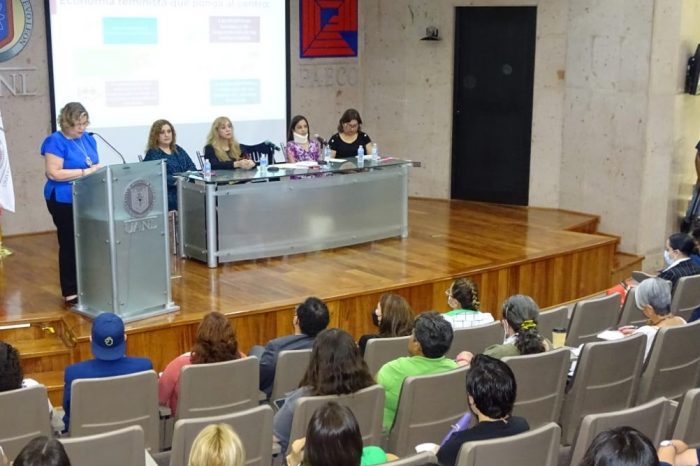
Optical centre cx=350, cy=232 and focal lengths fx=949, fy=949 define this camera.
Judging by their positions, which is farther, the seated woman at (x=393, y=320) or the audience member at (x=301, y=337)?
the seated woman at (x=393, y=320)

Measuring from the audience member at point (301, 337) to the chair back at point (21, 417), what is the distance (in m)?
1.12

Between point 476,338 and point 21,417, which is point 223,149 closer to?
point 476,338

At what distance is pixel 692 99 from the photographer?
943 cm

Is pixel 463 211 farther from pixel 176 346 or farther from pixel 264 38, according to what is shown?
pixel 176 346

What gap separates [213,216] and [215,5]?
2.98 metres

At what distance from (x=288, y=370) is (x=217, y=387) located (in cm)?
39

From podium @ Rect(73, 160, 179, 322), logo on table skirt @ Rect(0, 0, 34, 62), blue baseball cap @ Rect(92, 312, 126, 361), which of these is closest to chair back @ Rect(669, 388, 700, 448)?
blue baseball cap @ Rect(92, 312, 126, 361)

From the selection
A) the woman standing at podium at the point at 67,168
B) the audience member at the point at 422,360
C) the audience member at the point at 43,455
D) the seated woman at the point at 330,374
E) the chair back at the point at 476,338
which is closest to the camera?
the audience member at the point at 43,455

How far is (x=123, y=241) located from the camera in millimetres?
5805

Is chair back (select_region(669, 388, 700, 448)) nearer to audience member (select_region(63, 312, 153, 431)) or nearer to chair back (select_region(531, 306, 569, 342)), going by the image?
chair back (select_region(531, 306, 569, 342))

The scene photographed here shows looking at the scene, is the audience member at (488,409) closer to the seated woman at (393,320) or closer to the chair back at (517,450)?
the chair back at (517,450)

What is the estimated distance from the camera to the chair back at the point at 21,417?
12.3 ft

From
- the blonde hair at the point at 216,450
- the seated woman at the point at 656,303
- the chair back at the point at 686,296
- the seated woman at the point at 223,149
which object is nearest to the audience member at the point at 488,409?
the blonde hair at the point at 216,450

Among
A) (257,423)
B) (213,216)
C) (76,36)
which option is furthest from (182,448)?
(76,36)
